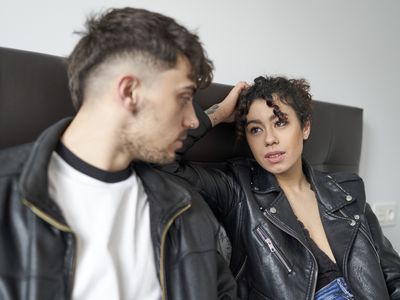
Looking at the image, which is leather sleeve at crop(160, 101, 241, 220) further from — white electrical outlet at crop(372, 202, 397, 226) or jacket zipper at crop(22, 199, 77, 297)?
white electrical outlet at crop(372, 202, 397, 226)

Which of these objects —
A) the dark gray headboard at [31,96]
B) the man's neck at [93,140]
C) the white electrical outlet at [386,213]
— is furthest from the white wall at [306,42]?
the man's neck at [93,140]

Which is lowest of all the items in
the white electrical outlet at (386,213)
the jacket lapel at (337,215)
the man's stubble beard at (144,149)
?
the white electrical outlet at (386,213)

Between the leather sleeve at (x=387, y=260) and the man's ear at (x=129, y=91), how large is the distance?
977 millimetres

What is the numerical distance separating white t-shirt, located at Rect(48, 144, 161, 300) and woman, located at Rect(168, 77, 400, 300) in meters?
0.28

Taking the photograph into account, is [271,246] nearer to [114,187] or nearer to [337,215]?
[337,215]

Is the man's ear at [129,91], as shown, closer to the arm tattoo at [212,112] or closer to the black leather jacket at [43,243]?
the black leather jacket at [43,243]

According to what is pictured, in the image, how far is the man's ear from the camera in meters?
0.67

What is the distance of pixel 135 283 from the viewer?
0.70 m

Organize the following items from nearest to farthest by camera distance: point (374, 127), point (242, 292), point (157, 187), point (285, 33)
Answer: point (157, 187), point (242, 292), point (285, 33), point (374, 127)

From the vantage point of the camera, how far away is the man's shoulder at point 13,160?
587 mm

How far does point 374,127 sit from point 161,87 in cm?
150

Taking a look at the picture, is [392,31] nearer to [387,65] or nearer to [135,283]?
[387,65]

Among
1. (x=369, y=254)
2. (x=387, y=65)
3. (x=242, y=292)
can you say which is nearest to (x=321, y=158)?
(x=369, y=254)

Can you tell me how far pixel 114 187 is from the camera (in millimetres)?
696
